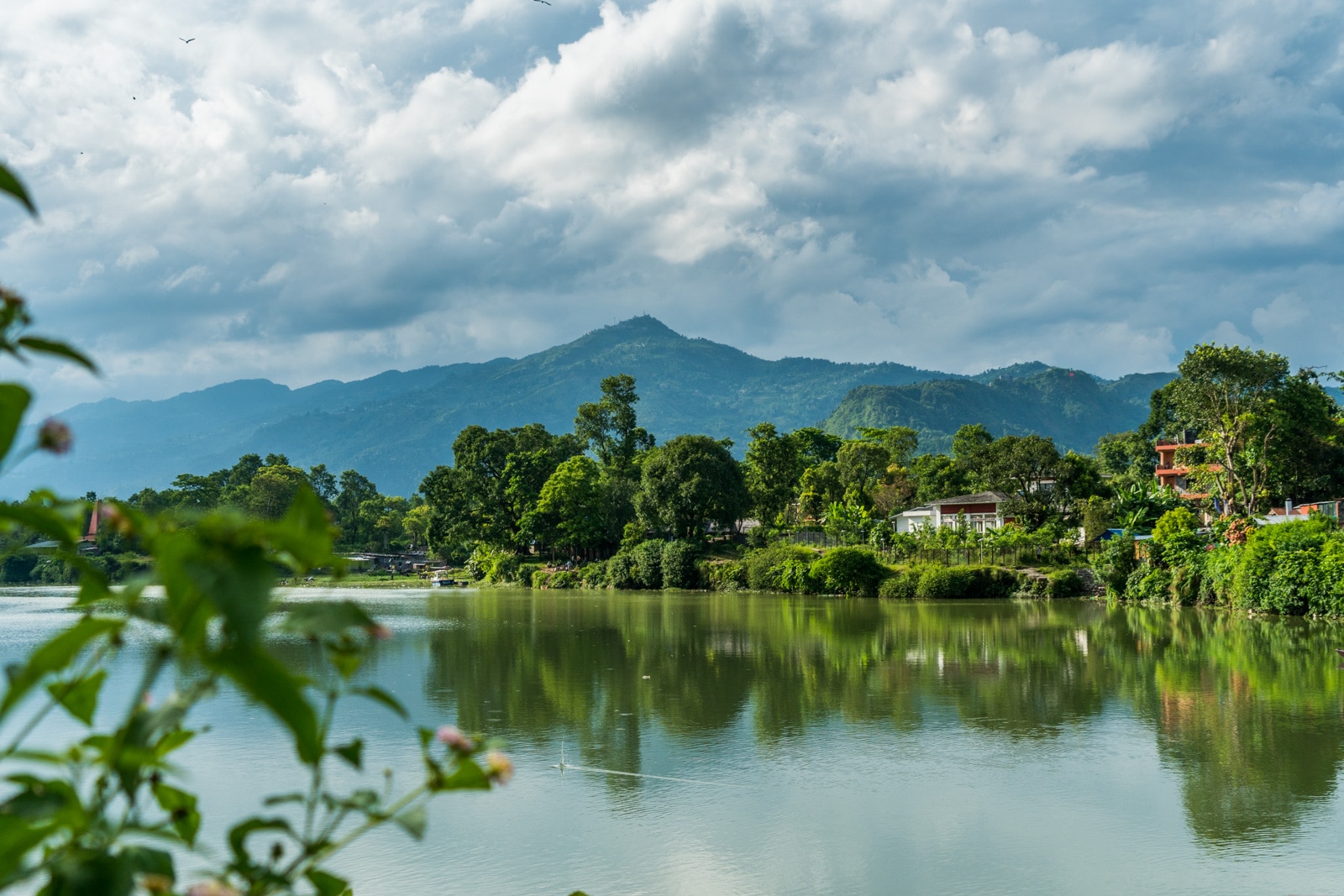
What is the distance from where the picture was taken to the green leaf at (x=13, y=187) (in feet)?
2.45

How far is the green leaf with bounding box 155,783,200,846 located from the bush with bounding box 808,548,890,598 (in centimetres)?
3422

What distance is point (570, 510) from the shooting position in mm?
49312

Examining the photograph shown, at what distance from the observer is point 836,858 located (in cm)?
719

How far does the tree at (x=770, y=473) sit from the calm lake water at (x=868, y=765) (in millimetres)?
28895

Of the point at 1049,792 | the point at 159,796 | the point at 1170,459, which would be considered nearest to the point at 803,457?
the point at 1170,459

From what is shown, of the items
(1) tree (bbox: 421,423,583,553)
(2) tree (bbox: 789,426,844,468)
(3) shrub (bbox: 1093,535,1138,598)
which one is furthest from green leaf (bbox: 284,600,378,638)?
(2) tree (bbox: 789,426,844,468)

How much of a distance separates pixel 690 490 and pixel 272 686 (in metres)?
41.8

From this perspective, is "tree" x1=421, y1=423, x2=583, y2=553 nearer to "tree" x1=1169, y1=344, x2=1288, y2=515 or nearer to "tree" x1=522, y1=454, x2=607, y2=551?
"tree" x1=522, y1=454, x2=607, y2=551

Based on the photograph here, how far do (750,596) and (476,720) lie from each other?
2458cm

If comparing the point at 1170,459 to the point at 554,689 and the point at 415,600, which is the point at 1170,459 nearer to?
the point at 415,600

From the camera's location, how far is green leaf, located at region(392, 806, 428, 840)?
1.06m

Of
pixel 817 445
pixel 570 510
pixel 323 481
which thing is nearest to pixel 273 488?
pixel 570 510

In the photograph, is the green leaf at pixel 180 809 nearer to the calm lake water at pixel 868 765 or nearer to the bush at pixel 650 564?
the calm lake water at pixel 868 765

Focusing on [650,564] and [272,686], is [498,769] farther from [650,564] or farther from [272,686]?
[650,564]
